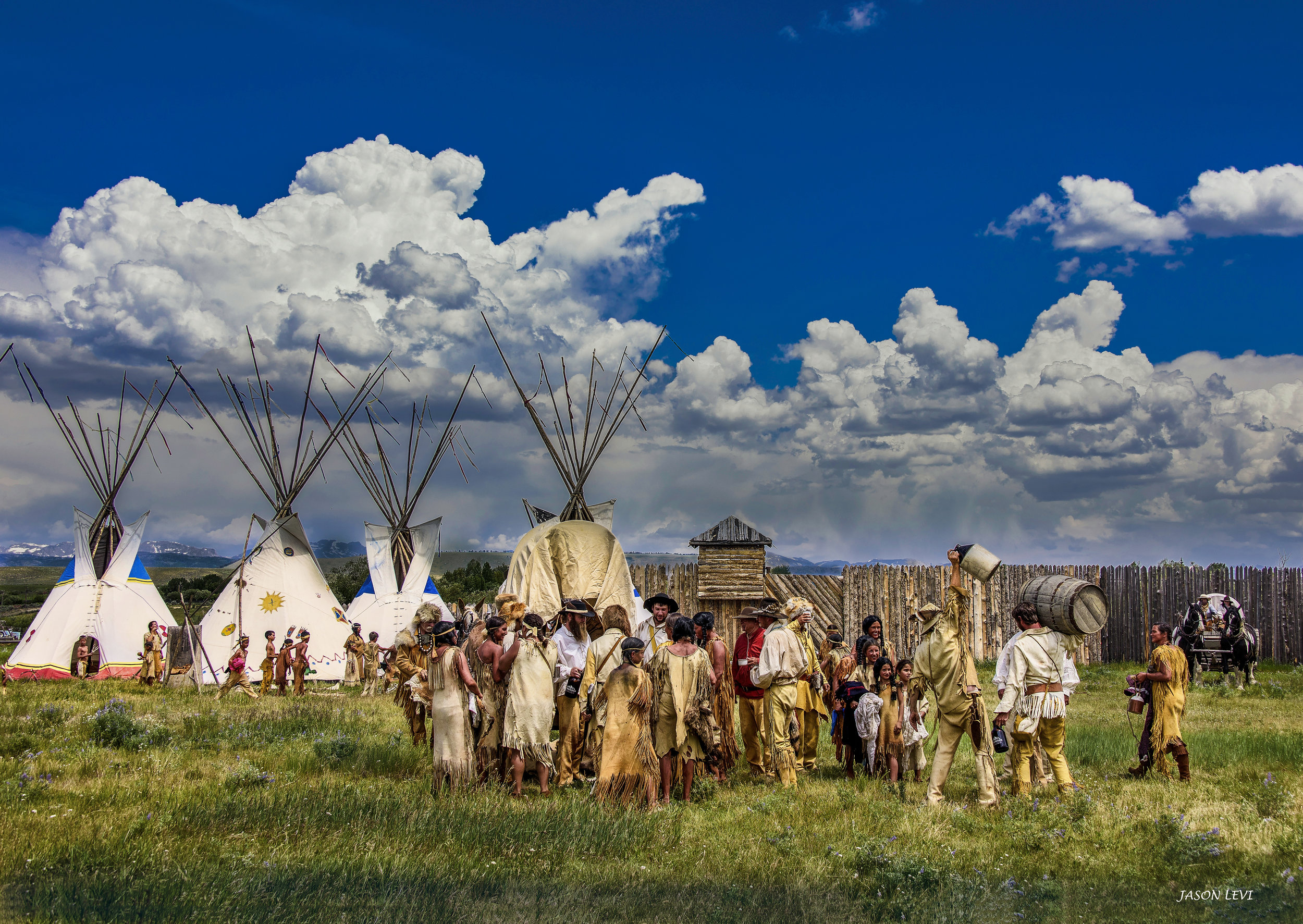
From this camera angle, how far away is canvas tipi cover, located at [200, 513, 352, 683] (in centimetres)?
1770

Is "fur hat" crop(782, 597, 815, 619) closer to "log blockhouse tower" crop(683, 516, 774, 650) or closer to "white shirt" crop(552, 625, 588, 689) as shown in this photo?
"white shirt" crop(552, 625, 588, 689)

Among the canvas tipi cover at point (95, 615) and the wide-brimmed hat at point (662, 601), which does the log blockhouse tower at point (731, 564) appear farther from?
the canvas tipi cover at point (95, 615)

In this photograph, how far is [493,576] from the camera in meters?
34.9

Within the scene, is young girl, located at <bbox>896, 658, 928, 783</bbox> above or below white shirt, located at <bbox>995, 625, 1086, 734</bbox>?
below

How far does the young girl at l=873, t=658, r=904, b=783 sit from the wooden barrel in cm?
148

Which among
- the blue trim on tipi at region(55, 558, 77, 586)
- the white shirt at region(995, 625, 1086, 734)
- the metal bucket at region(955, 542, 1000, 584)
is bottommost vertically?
the white shirt at region(995, 625, 1086, 734)

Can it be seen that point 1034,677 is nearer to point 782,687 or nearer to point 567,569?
point 782,687

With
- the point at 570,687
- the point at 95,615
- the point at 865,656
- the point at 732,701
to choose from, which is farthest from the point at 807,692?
the point at 95,615

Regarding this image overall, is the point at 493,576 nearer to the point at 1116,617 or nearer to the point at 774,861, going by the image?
the point at 1116,617

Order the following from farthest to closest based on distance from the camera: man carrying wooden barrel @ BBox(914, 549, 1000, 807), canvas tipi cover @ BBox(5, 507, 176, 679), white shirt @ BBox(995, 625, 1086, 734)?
canvas tipi cover @ BBox(5, 507, 176, 679), white shirt @ BBox(995, 625, 1086, 734), man carrying wooden barrel @ BBox(914, 549, 1000, 807)

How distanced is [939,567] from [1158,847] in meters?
12.6

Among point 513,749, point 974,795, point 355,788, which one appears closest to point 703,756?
point 513,749

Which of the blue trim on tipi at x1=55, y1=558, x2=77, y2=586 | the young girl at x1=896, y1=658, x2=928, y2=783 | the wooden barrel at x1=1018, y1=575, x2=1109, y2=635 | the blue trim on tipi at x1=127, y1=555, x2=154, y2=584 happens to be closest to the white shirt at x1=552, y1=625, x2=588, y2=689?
the young girl at x1=896, y1=658, x2=928, y2=783

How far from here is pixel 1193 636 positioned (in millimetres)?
14430
